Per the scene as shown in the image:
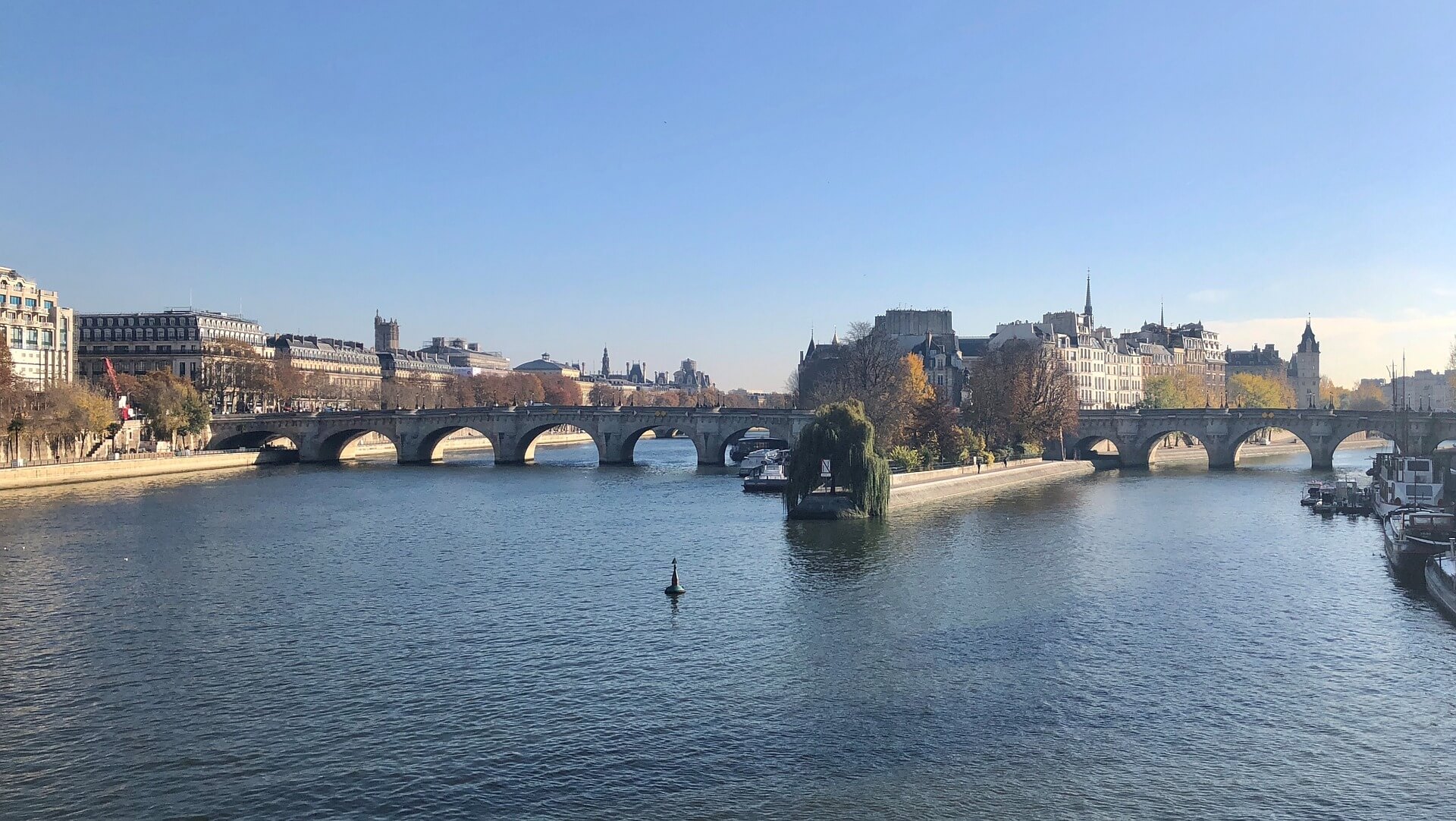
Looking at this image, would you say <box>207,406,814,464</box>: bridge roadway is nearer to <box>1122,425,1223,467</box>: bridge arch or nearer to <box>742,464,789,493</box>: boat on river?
<box>742,464,789,493</box>: boat on river

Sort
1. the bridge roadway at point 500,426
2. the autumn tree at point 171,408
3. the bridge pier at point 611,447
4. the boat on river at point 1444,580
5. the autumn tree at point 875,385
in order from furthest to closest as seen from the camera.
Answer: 1. the bridge pier at point 611,447
2. the bridge roadway at point 500,426
3. the autumn tree at point 171,408
4. the autumn tree at point 875,385
5. the boat on river at point 1444,580

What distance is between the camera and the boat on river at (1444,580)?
3888 cm

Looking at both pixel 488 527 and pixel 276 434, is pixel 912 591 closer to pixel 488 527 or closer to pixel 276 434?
pixel 488 527

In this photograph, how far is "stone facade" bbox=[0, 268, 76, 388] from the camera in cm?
12038

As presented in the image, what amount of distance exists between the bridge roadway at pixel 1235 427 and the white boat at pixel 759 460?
31.5 m

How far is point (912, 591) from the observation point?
42812mm

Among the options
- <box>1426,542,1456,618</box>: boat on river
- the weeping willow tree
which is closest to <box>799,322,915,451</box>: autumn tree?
the weeping willow tree

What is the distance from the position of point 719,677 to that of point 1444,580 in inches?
1056

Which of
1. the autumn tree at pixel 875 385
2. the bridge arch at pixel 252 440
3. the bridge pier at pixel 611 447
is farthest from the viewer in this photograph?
the bridge arch at pixel 252 440

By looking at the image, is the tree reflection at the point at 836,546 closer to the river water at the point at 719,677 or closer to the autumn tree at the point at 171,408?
the river water at the point at 719,677

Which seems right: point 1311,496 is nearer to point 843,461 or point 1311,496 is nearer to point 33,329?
point 843,461

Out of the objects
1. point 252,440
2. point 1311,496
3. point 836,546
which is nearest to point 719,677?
point 836,546

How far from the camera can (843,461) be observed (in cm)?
6275

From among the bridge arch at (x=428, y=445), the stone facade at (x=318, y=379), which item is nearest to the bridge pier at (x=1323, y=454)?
the bridge arch at (x=428, y=445)
